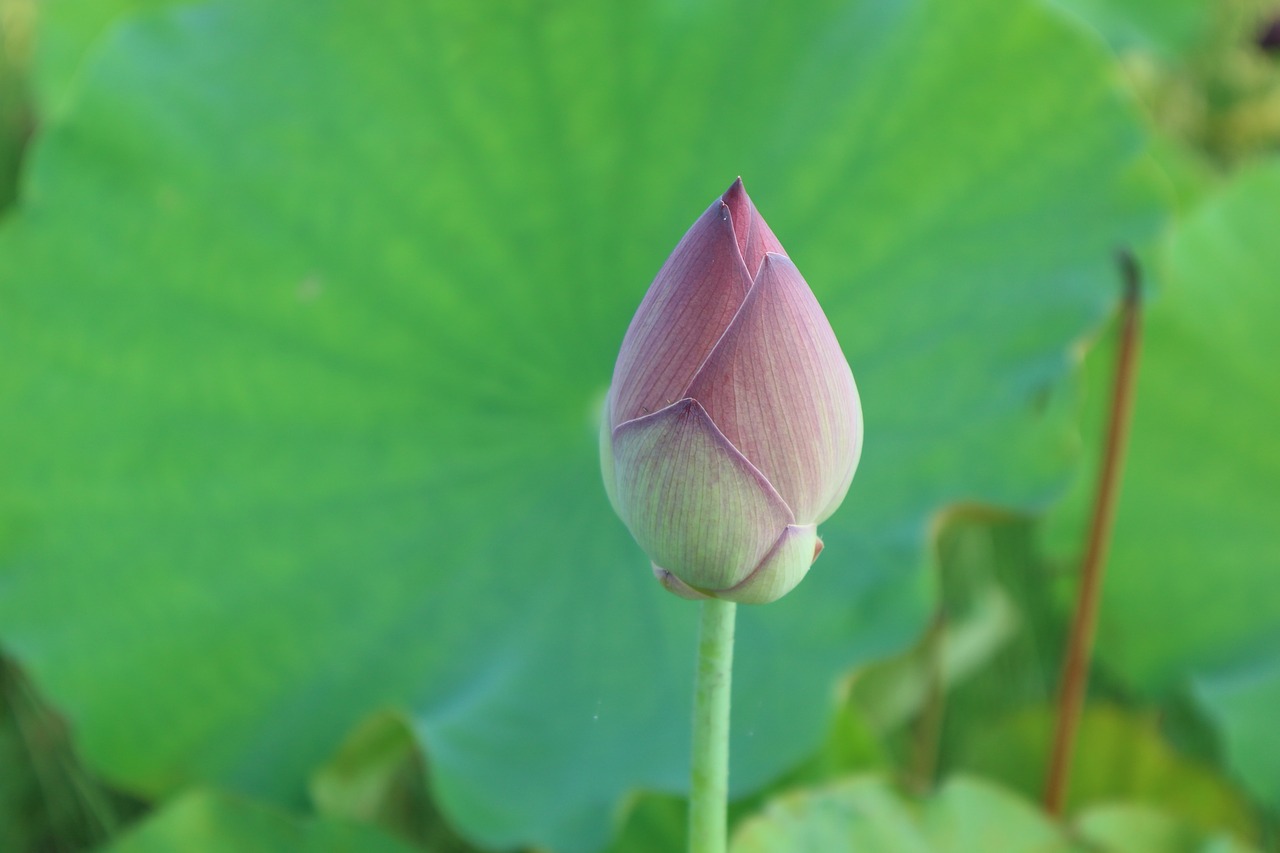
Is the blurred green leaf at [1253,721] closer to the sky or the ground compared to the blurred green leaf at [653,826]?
closer to the sky

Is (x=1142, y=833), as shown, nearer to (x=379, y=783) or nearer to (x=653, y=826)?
(x=653, y=826)

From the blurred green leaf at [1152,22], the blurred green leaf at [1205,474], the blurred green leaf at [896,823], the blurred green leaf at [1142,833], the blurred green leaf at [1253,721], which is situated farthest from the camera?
the blurred green leaf at [1152,22]

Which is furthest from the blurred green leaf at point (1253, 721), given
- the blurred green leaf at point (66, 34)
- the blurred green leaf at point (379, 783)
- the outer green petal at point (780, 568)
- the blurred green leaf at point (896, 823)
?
the blurred green leaf at point (66, 34)

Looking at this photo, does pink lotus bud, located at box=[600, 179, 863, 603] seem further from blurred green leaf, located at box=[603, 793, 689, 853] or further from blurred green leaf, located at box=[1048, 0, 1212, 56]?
blurred green leaf, located at box=[1048, 0, 1212, 56]

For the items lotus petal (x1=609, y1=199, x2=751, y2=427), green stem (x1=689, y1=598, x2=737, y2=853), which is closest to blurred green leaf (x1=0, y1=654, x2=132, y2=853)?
green stem (x1=689, y1=598, x2=737, y2=853)

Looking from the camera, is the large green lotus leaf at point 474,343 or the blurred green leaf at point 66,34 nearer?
the large green lotus leaf at point 474,343

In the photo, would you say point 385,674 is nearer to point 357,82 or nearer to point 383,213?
point 383,213

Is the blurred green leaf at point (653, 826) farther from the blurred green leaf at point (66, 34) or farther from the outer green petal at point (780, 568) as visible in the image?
the blurred green leaf at point (66, 34)
